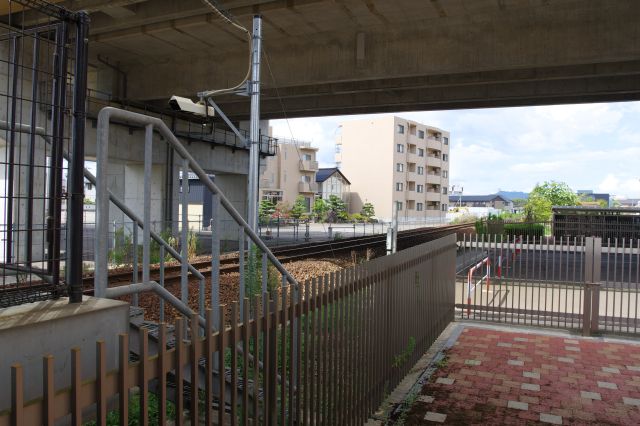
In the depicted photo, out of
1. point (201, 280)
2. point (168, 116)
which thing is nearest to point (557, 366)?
point (201, 280)

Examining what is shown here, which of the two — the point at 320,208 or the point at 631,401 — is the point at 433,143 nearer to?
the point at 320,208

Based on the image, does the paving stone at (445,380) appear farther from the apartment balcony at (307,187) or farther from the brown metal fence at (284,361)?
the apartment balcony at (307,187)

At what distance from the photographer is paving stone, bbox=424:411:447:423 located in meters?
5.33

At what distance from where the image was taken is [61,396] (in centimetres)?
193

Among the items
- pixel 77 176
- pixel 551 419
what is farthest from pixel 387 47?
pixel 77 176

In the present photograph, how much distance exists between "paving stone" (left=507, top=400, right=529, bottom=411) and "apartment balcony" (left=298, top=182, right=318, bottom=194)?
3000 inches

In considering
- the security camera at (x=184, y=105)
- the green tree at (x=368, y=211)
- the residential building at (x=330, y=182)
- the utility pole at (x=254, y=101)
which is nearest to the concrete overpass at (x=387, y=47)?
the utility pole at (x=254, y=101)

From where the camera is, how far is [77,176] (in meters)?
3.36

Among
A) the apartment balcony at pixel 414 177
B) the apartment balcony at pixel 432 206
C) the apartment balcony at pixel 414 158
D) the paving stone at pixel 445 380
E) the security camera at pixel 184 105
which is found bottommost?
the paving stone at pixel 445 380

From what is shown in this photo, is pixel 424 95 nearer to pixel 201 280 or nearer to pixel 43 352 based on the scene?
pixel 201 280

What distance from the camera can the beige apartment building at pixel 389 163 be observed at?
274ft

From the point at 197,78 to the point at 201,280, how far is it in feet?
49.6

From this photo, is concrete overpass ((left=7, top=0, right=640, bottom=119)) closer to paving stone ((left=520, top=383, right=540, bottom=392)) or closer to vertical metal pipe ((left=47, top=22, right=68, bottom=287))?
paving stone ((left=520, top=383, right=540, bottom=392))

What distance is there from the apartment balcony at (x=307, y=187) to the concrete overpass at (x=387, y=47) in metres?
60.8
